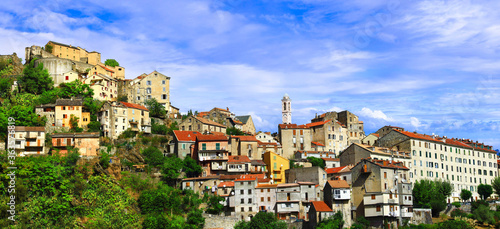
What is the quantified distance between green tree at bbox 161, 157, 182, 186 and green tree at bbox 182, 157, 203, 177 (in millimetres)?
1108

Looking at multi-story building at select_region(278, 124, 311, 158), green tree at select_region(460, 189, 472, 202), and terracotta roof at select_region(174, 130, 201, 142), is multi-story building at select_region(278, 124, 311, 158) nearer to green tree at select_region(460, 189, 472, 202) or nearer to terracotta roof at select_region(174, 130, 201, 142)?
terracotta roof at select_region(174, 130, 201, 142)

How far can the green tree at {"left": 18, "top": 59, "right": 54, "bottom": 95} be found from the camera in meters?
94.8

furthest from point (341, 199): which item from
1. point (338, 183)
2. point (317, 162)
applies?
point (317, 162)

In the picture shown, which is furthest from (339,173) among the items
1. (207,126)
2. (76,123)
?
(76,123)

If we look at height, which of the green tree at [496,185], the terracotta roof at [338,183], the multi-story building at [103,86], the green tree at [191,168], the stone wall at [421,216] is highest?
the multi-story building at [103,86]

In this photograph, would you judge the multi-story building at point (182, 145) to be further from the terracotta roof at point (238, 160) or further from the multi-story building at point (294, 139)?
the multi-story building at point (294, 139)

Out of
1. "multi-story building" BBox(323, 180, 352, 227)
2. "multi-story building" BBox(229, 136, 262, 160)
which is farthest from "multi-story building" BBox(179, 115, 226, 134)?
"multi-story building" BBox(323, 180, 352, 227)

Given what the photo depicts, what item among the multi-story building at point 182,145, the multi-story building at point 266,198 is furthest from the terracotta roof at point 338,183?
the multi-story building at point 182,145

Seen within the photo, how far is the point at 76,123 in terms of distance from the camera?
87.3 meters

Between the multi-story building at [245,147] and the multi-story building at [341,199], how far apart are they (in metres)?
19.3

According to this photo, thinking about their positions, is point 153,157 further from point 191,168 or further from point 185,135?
point 185,135

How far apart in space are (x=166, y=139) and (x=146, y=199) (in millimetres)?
21400

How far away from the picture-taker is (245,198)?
256ft

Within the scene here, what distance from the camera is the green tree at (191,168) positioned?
271 ft
